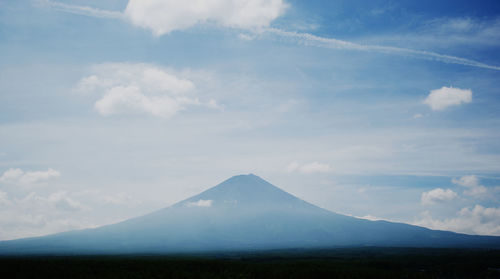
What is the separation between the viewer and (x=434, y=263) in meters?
93.4

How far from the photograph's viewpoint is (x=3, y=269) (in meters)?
74.6

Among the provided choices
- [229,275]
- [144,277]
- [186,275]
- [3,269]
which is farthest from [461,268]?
[3,269]

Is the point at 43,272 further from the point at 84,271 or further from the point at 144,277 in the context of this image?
the point at 144,277

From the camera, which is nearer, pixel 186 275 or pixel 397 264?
pixel 186 275

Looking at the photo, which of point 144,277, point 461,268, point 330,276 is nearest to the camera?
point 144,277

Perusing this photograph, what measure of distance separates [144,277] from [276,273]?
22962 millimetres

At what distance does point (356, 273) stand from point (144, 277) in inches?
1445

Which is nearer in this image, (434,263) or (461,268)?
(461,268)

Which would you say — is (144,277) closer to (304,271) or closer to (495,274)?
(304,271)

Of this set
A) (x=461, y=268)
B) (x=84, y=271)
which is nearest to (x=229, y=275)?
(x=84, y=271)

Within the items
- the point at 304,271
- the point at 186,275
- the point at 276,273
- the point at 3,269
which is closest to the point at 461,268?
the point at 304,271

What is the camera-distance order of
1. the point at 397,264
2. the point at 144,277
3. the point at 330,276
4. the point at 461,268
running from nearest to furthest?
the point at 144,277 < the point at 330,276 < the point at 461,268 < the point at 397,264

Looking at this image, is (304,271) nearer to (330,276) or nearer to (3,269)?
(330,276)

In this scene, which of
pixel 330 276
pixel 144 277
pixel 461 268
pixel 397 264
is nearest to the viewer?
pixel 144 277
